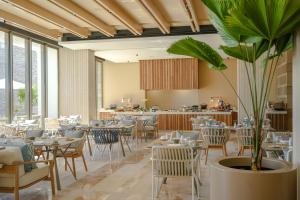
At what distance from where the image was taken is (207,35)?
33.8ft

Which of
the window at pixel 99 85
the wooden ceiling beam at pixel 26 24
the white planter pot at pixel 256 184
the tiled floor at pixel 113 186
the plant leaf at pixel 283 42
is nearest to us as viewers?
the white planter pot at pixel 256 184

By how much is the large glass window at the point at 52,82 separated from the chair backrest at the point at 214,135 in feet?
24.2

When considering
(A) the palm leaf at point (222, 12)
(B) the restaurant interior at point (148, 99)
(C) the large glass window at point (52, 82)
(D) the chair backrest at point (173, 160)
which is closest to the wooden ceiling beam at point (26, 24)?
(B) the restaurant interior at point (148, 99)

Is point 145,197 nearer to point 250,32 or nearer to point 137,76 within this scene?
point 250,32

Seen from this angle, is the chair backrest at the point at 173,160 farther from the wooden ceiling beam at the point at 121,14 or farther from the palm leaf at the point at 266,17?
the wooden ceiling beam at the point at 121,14

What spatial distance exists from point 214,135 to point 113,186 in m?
2.77

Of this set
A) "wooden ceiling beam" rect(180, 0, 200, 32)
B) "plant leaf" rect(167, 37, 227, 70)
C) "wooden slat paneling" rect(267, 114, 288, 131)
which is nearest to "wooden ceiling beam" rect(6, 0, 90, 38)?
"wooden ceiling beam" rect(180, 0, 200, 32)

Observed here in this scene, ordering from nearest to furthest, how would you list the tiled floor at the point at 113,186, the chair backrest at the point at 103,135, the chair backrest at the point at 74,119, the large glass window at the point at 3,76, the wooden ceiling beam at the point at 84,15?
the tiled floor at the point at 113,186 < the wooden ceiling beam at the point at 84,15 < the chair backrest at the point at 103,135 < the large glass window at the point at 3,76 < the chair backrest at the point at 74,119

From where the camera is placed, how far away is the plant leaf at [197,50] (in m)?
2.95

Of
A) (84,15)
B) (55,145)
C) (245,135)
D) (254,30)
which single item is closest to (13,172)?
(55,145)

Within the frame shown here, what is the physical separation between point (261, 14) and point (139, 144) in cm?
860

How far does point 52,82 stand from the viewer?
42.3 ft

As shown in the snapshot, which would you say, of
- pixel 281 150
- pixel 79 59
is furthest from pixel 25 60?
pixel 281 150

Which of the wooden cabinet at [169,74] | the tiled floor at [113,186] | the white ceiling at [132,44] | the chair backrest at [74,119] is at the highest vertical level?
the white ceiling at [132,44]
